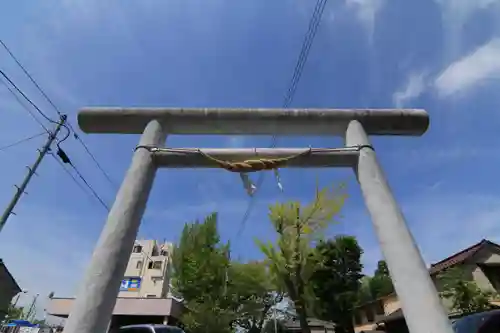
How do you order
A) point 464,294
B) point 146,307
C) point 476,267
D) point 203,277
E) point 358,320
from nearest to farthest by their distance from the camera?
point 464,294
point 476,267
point 146,307
point 203,277
point 358,320

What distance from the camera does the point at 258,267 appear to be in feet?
74.3

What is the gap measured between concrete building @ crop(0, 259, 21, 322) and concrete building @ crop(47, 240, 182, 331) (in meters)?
2.75

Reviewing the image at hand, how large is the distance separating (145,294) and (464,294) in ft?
111

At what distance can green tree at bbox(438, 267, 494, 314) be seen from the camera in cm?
1288

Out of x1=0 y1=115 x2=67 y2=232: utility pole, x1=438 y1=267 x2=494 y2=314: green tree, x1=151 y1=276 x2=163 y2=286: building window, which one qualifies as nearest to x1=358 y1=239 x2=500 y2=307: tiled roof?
x1=438 y1=267 x2=494 y2=314: green tree

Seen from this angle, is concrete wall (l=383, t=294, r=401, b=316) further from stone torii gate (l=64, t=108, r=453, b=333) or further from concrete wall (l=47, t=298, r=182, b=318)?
stone torii gate (l=64, t=108, r=453, b=333)

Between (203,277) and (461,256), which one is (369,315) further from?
(203,277)

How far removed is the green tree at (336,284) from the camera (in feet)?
64.1

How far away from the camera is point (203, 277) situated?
18094 mm

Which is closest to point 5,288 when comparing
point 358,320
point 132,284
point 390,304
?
point 132,284

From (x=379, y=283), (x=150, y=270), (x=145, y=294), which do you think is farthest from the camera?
(x=150, y=270)

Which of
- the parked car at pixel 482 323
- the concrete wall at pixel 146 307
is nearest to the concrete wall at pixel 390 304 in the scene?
the concrete wall at pixel 146 307

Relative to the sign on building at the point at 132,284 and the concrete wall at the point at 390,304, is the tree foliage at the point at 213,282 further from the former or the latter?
the sign on building at the point at 132,284

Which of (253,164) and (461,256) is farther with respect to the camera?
(461,256)
